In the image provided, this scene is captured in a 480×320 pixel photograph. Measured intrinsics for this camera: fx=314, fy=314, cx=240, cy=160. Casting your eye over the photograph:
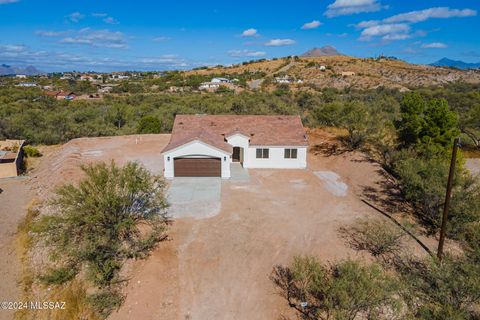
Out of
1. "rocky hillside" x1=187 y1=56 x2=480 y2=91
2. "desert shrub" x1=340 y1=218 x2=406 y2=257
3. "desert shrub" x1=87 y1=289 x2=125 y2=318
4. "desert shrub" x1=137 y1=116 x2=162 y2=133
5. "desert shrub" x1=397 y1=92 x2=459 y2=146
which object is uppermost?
"rocky hillside" x1=187 y1=56 x2=480 y2=91

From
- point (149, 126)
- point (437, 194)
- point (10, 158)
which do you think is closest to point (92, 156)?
point (10, 158)

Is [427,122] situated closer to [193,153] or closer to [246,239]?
[246,239]

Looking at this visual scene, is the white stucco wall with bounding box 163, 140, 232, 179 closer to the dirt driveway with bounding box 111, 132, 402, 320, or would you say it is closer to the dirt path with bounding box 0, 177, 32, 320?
the dirt driveway with bounding box 111, 132, 402, 320

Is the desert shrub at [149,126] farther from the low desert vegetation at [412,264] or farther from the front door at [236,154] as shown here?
the low desert vegetation at [412,264]

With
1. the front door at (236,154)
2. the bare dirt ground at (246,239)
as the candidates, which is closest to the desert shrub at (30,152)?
the bare dirt ground at (246,239)

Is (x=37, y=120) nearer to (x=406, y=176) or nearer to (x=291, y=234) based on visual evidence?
(x=291, y=234)

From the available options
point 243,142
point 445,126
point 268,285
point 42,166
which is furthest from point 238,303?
point 42,166

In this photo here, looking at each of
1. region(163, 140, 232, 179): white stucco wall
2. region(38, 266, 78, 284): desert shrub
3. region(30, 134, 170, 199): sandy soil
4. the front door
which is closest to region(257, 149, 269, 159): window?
the front door
